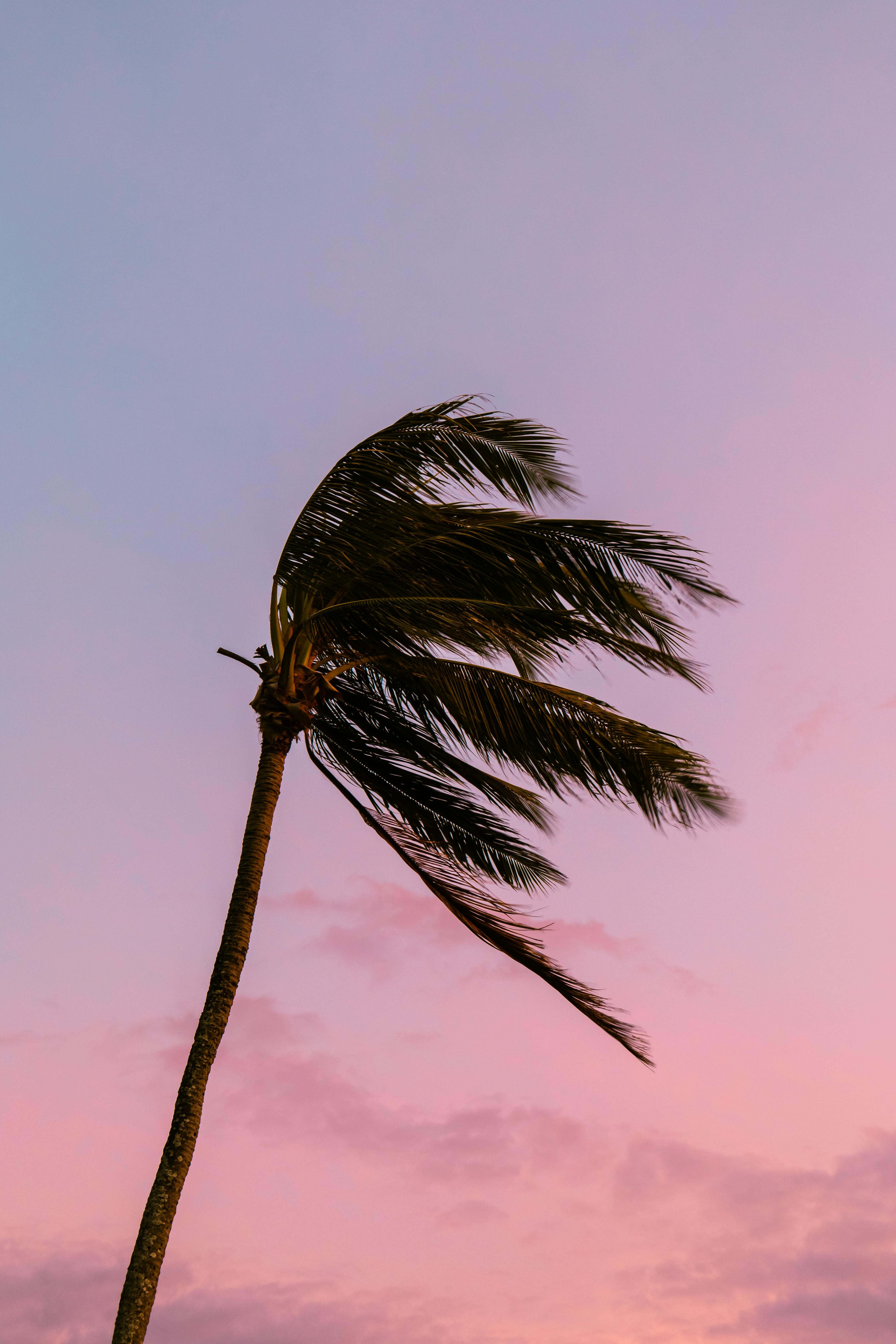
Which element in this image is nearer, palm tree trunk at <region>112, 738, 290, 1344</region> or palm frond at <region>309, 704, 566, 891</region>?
palm tree trunk at <region>112, 738, 290, 1344</region>

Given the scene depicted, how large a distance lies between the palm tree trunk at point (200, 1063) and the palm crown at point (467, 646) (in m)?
0.68

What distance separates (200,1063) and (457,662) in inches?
147

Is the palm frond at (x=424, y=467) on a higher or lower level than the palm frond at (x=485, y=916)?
higher

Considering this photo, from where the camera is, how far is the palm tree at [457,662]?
29.0 feet

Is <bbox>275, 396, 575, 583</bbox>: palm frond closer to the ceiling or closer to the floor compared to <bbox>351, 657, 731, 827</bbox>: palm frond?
closer to the ceiling

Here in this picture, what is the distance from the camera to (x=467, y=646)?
966 centimetres

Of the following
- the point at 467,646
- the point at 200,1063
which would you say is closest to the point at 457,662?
the point at 467,646

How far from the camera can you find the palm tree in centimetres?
885

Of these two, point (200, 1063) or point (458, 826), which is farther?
point (458, 826)

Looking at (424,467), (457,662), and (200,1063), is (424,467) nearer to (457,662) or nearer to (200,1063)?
(457,662)

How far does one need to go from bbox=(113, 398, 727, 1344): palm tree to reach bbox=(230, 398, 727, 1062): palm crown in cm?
2

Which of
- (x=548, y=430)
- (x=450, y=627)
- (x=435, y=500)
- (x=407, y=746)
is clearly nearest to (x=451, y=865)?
(x=407, y=746)

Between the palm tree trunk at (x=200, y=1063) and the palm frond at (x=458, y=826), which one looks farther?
Result: the palm frond at (x=458, y=826)

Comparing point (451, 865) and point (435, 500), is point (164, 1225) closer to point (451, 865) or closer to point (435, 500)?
point (451, 865)
